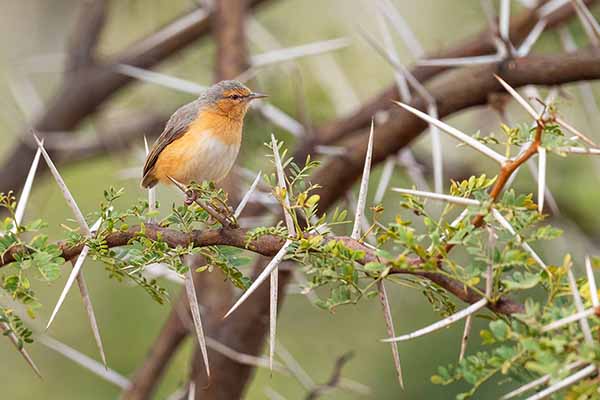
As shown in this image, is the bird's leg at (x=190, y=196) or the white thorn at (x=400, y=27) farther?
the white thorn at (x=400, y=27)

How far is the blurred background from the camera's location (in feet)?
23.2

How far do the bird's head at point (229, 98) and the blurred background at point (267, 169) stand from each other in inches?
49.0

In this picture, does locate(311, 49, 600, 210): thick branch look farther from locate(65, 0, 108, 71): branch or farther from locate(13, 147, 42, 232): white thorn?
locate(65, 0, 108, 71): branch

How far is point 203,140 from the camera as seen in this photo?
13.9 feet

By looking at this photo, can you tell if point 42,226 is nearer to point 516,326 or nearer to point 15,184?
point 516,326

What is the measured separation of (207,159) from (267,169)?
2.62m

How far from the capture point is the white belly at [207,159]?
13.7 feet

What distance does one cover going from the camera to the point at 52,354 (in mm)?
9070

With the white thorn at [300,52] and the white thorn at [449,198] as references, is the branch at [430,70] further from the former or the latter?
the white thorn at [449,198]

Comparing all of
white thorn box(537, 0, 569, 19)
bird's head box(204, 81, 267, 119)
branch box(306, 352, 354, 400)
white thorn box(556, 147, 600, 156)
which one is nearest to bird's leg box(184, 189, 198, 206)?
bird's head box(204, 81, 267, 119)

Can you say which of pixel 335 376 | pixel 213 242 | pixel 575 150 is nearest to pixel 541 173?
pixel 575 150

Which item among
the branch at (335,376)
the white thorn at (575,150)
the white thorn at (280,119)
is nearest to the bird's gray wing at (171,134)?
the white thorn at (280,119)

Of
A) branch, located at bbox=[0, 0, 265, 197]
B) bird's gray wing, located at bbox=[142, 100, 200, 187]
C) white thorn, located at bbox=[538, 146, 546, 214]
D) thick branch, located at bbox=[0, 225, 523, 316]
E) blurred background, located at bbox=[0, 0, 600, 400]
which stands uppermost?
white thorn, located at bbox=[538, 146, 546, 214]

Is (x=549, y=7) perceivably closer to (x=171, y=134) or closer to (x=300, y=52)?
(x=300, y=52)
